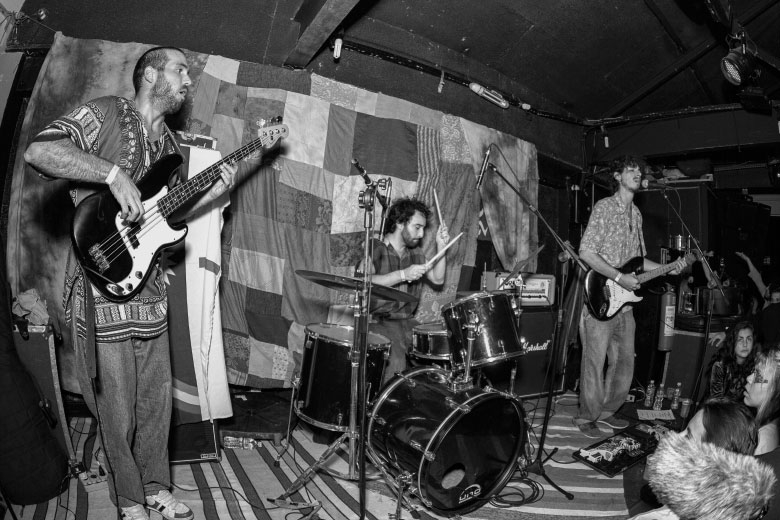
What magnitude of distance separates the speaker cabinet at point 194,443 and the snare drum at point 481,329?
5.14ft

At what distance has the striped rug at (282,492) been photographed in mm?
2690

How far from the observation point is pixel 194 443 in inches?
129

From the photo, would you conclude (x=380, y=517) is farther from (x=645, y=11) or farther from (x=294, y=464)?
(x=645, y=11)

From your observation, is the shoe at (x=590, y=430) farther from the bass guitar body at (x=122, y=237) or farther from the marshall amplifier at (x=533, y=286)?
the bass guitar body at (x=122, y=237)

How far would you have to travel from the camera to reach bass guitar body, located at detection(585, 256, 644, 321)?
4316 millimetres

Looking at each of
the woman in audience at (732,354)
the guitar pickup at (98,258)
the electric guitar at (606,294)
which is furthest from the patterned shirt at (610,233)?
the guitar pickup at (98,258)

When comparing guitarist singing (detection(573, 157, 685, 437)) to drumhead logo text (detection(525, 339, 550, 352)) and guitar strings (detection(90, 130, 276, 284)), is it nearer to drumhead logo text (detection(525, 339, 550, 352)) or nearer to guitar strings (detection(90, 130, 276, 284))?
drumhead logo text (detection(525, 339, 550, 352))

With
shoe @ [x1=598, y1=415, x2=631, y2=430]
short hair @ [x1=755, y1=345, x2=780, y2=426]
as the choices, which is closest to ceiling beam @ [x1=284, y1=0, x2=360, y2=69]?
A: short hair @ [x1=755, y1=345, x2=780, y2=426]

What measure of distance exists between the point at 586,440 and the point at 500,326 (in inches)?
65.4

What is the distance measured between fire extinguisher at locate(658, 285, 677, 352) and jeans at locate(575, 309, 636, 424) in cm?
149

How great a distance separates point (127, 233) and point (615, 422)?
4.11 metres

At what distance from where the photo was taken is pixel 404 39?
4.94 meters

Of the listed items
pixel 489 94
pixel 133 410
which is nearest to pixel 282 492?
pixel 133 410

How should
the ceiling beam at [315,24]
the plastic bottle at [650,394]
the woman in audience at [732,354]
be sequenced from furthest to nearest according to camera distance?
the plastic bottle at [650,394] < the woman in audience at [732,354] < the ceiling beam at [315,24]
